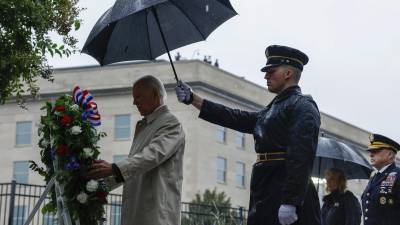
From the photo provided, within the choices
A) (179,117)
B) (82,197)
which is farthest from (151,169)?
(179,117)

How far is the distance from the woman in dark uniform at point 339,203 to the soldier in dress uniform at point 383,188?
0.42m

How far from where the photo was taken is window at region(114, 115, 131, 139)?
2640 inches

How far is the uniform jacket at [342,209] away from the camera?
11.4m

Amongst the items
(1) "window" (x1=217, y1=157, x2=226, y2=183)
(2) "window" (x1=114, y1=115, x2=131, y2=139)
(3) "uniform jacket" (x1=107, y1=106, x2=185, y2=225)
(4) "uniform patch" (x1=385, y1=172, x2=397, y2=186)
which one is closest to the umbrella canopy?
(4) "uniform patch" (x1=385, y1=172, x2=397, y2=186)

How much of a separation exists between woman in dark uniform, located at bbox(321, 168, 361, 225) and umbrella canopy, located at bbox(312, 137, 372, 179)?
544mm

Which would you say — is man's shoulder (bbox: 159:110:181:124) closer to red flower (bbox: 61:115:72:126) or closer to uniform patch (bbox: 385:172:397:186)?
red flower (bbox: 61:115:72:126)

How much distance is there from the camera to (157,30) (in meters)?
8.65

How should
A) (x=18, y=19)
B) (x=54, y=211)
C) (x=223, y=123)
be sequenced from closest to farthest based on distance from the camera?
(x=54, y=211) → (x=223, y=123) → (x=18, y=19)

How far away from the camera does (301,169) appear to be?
679 centimetres

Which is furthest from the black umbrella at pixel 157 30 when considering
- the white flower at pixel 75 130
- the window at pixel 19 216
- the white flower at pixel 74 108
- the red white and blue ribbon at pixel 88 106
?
the window at pixel 19 216

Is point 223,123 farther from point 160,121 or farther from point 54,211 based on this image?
point 54,211

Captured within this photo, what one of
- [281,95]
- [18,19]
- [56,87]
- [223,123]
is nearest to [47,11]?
[18,19]

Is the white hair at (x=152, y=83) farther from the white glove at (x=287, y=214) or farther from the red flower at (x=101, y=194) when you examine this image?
the white glove at (x=287, y=214)

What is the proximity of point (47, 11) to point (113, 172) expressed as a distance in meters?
4.12
